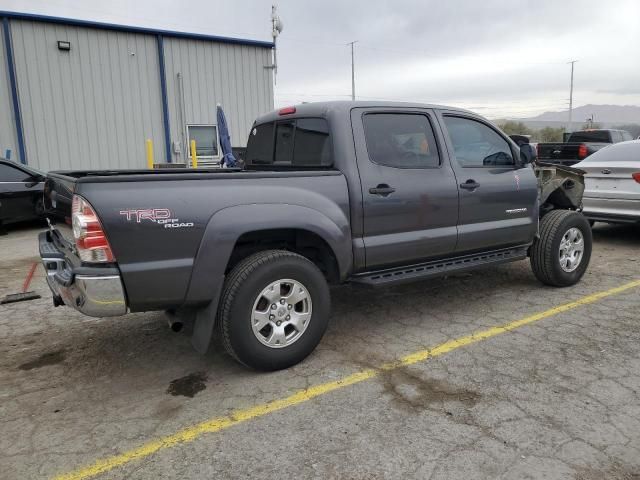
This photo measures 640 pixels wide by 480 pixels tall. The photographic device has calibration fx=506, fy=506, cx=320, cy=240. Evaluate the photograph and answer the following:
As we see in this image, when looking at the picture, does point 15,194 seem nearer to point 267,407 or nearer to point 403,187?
point 403,187

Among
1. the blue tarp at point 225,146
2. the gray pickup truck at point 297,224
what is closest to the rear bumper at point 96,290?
the gray pickup truck at point 297,224

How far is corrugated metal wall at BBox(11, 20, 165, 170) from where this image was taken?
12.7 metres

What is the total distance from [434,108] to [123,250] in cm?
295

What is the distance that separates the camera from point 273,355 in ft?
11.3

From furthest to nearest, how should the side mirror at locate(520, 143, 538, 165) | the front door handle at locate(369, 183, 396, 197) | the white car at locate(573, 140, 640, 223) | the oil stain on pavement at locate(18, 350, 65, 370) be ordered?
the white car at locate(573, 140, 640, 223), the side mirror at locate(520, 143, 538, 165), the front door handle at locate(369, 183, 396, 197), the oil stain on pavement at locate(18, 350, 65, 370)

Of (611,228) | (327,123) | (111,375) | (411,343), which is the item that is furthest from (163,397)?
(611,228)

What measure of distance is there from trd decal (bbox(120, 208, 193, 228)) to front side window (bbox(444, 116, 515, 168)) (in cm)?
261

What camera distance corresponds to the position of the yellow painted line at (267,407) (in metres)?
2.56

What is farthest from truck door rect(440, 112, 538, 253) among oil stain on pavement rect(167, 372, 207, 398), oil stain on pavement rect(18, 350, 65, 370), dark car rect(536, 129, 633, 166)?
dark car rect(536, 129, 633, 166)

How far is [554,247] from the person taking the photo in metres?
5.20

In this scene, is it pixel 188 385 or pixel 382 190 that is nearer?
pixel 188 385

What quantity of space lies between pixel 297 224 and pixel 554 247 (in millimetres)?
3099

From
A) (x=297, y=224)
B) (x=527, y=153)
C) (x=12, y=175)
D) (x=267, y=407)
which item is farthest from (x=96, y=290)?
(x=12, y=175)

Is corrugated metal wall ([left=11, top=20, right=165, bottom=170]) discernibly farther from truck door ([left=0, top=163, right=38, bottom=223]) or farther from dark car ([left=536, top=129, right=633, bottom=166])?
dark car ([left=536, top=129, right=633, bottom=166])
